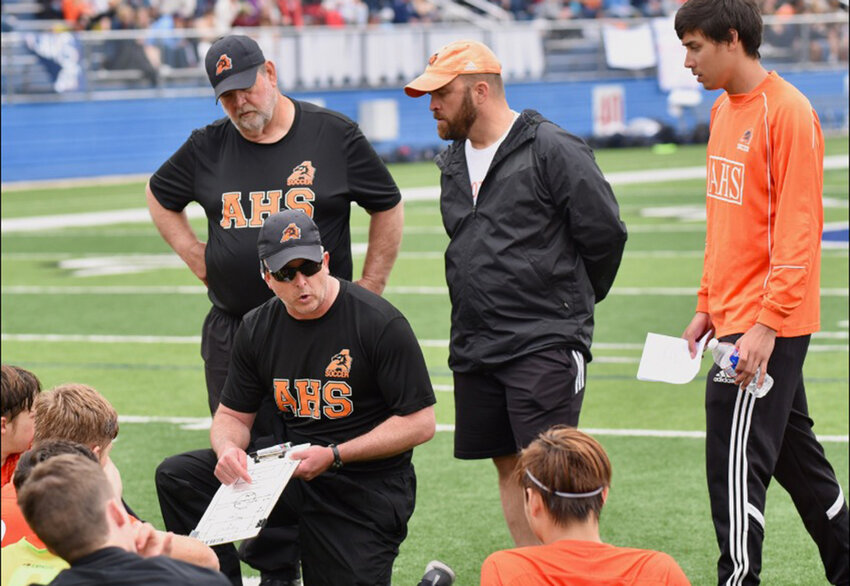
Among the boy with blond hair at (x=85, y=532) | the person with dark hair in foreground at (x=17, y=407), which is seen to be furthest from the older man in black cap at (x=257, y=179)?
the boy with blond hair at (x=85, y=532)

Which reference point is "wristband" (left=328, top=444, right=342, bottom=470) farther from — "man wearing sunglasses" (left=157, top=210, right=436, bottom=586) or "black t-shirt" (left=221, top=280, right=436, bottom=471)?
"black t-shirt" (left=221, top=280, right=436, bottom=471)

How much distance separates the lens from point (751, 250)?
4668 millimetres

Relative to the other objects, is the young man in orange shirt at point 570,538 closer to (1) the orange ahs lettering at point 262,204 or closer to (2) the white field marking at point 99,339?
(1) the orange ahs lettering at point 262,204

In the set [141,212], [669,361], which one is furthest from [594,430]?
[141,212]

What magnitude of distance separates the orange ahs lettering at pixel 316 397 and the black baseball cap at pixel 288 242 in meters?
0.48

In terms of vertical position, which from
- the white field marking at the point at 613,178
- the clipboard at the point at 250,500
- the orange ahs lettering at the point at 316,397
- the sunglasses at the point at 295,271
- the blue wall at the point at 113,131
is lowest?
the white field marking at the point at 613,178

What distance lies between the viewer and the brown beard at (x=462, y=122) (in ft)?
16.9

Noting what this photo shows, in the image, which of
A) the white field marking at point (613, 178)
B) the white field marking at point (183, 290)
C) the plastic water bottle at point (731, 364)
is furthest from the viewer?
the white field marking at point (613, 178)

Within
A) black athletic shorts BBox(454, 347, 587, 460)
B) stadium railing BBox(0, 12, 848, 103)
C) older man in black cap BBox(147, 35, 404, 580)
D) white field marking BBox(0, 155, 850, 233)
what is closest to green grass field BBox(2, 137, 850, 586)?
white field marking BBox(0, 155, 850, 233)

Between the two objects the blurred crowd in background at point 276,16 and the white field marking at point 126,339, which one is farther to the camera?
the blurred crowd in background at point 276,16

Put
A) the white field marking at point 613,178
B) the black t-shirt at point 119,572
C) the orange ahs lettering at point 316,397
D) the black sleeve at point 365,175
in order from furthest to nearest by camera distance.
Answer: the white field marking at point 613,178 < the black sleeve at point 365,175 < the orange ahs lettering at point 316,397 < the black t-shirt at point 119,572

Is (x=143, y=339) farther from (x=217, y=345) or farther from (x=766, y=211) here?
(x=766, y=211)

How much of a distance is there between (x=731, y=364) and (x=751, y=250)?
0.39 m

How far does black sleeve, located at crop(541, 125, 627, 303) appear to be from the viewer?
16.7ft
